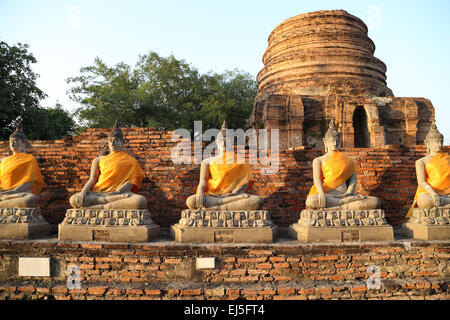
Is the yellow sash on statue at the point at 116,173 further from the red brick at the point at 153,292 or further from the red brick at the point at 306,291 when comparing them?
the red brick at the point at 306,291

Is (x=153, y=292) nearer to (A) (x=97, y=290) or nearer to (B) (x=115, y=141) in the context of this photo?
(A) (x=97, y=290)

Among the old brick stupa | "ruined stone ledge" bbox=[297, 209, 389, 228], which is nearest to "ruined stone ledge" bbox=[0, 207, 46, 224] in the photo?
"ruined stone ledge" bbox=[297, 209, 389, 228]

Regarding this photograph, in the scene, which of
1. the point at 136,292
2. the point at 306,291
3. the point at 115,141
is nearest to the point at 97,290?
the point at 136,292

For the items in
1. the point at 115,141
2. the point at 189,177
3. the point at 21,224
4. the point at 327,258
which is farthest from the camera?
the point at 189,177

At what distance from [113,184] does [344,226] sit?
4.15 m

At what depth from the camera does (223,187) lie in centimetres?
537

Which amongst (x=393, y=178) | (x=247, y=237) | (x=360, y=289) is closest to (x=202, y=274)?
(x=247, y=237)

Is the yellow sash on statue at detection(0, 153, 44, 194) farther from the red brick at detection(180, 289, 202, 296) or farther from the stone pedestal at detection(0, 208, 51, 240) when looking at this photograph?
the red brick at detection(180, 289, 202, 296)

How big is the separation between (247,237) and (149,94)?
15.9 metres

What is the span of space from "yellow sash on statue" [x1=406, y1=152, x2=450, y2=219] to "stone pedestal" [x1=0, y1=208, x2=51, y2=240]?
7.01 metres

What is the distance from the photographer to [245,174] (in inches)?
217

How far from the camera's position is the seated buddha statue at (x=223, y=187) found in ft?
16.8

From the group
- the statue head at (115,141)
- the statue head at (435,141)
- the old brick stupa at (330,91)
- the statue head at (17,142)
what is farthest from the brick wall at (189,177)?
the old brick stupa at (330,91)

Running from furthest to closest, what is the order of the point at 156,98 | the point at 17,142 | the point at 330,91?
the point at 156,98 < the point at 330,91 < the point at 17,142
